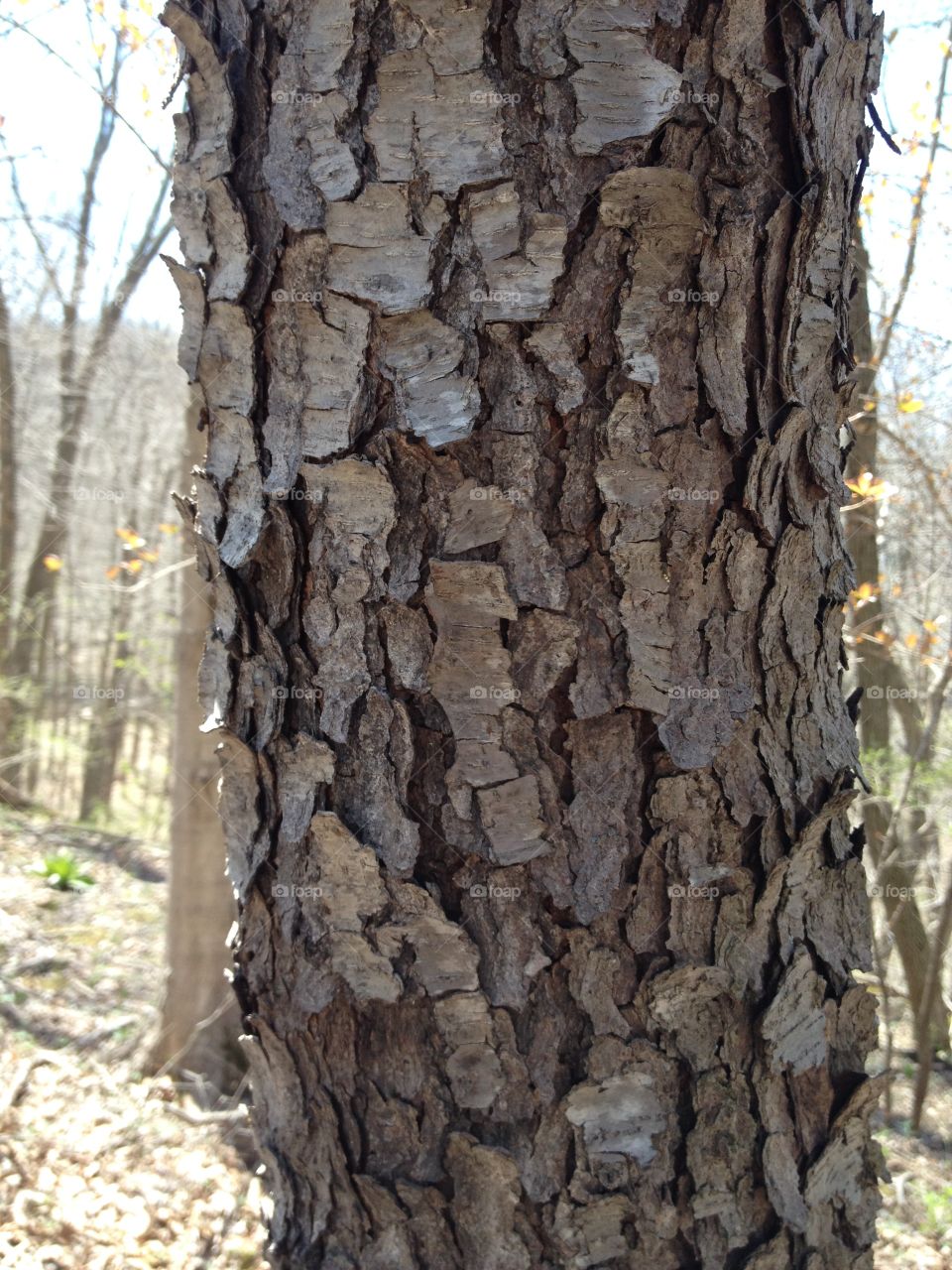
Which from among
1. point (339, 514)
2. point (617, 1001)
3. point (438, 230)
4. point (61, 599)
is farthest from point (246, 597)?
point (61, 599)

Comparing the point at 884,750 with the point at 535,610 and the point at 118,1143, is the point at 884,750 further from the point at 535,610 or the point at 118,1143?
the point at 535,610

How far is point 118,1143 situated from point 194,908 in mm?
1078

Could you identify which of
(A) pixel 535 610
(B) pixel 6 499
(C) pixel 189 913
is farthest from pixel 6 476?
(A) pixel 535 610

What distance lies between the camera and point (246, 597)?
1193 millimetres

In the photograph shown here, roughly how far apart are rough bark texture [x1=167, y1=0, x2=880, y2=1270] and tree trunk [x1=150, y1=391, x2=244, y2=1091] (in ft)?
9.92

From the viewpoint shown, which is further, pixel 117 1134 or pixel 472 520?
pixel 117 1134

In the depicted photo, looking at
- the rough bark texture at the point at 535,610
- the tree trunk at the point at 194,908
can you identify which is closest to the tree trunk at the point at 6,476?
the tree trunk at the point at 194,908

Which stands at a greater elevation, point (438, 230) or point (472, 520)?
point (438, 230)

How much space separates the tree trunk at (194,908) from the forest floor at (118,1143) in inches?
7.7

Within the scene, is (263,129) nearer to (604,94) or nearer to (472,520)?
(604,94)

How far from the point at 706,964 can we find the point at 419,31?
45.6 inches

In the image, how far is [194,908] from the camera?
4195 mm

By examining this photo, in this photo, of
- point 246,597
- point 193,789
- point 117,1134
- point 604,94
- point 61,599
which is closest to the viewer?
point 604,94

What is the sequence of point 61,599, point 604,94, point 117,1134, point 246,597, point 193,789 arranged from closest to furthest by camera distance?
point 604,94 < point 246,597 < point 117,1134 < point 193,789 < point 61,599
